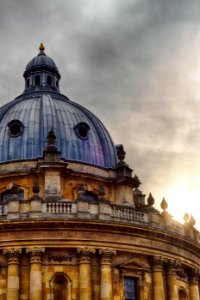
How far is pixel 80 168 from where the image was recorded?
42.4 m

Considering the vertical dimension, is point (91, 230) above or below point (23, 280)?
above

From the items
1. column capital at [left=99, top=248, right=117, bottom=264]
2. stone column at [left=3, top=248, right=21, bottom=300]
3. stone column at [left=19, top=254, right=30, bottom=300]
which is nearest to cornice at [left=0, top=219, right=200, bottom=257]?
column capital at [left=99, top=248, right=117, bottom=264]

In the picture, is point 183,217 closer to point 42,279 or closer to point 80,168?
point 80,168

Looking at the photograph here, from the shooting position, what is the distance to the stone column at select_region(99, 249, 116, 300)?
3431 centimetres

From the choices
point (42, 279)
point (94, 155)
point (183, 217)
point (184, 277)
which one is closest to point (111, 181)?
point (94, 155)

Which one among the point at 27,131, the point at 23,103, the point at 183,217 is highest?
the point at 23,103

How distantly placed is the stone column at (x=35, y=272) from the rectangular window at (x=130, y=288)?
510cm

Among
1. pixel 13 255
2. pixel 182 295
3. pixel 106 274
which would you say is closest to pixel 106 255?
pixel 106 274

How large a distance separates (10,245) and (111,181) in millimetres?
10668

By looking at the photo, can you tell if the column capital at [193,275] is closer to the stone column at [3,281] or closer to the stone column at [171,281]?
the stone column at [171,281]

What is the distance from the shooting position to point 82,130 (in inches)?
1770

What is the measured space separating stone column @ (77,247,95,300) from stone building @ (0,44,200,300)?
2.1 inches

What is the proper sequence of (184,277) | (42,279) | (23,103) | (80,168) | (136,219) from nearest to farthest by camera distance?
(42,279)
(136,219)
(184,277)
(80,168)
(23,103)

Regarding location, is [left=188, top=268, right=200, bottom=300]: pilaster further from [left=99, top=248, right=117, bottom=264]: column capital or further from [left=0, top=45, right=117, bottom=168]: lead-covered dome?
[left=0, top=45, right=117, bottom=168]: lead-covered dome
